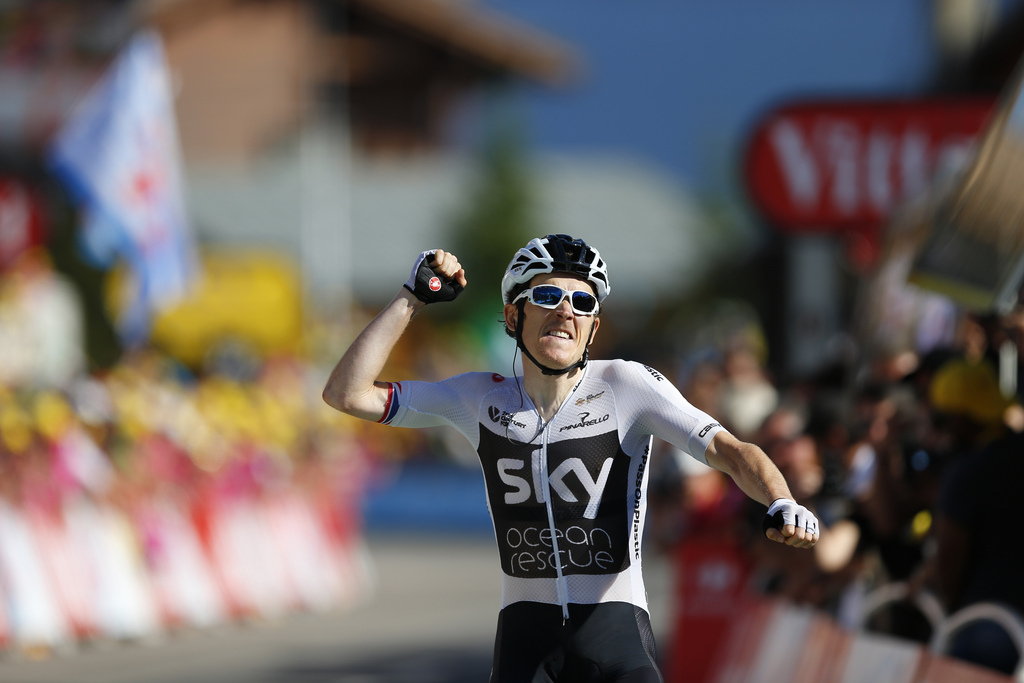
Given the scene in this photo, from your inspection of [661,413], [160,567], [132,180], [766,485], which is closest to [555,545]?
[661,413]

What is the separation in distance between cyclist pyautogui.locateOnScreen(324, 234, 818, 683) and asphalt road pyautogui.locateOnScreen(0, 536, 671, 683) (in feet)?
21.9

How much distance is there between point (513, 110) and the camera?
161 feet

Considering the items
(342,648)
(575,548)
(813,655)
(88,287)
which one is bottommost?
(342,648)

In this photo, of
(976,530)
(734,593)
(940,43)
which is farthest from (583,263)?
(940,43)

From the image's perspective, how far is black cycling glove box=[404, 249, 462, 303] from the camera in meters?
5.14

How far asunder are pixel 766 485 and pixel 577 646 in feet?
2.83

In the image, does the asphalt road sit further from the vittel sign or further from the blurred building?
the blurred building

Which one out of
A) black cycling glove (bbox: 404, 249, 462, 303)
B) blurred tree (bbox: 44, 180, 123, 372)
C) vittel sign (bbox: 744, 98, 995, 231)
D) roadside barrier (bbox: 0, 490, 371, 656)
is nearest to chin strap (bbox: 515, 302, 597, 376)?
black cycling glove (bbox: 404, 249, 462, 303)

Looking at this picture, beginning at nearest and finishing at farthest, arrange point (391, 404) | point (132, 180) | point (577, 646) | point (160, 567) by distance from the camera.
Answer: point (577, 646) < point (391, 404) < point (160, 567) < point (132, 180)

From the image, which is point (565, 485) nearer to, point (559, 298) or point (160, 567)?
point (559, 298)

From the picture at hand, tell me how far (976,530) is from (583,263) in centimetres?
205

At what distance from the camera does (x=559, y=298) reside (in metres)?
5.05

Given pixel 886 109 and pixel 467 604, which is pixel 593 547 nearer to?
pixel 886 109

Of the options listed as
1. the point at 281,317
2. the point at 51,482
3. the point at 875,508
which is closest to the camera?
the point at 875,508
